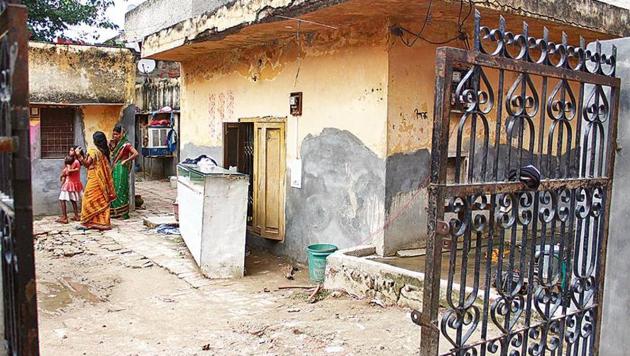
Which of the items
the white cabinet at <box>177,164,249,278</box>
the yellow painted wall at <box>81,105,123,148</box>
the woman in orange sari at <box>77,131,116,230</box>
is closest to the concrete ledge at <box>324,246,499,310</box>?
the white cabinet at <box>177,164,249,278</box>

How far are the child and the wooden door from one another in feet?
13.5

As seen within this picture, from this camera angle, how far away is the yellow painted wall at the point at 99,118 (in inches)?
457

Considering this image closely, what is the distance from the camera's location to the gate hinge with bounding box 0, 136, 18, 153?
1557mm

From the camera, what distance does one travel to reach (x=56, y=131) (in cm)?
1141

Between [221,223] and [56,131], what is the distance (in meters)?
6.21

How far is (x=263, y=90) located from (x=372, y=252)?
3.18 m

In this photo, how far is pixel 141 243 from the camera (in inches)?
354

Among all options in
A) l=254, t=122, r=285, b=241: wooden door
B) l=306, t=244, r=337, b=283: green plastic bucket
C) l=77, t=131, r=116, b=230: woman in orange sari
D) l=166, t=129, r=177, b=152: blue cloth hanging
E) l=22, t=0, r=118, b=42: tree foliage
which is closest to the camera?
l=306, t=244, r=337, b=283: green plastic bucket

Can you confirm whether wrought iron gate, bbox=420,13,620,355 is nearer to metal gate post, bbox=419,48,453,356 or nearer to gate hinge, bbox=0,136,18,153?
metal gate post, bbox=419,48,453,356

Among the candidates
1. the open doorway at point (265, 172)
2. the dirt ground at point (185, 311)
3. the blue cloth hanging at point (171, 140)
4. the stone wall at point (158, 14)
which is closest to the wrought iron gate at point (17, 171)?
the dirt ground at point (185, 311)

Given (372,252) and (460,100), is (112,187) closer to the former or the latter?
(372,252)

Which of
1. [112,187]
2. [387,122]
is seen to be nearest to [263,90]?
[387,122]

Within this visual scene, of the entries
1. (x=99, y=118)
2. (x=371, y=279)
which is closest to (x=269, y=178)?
(x=371, y=279)

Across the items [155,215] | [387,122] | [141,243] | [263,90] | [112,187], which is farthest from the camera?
[155,215]
